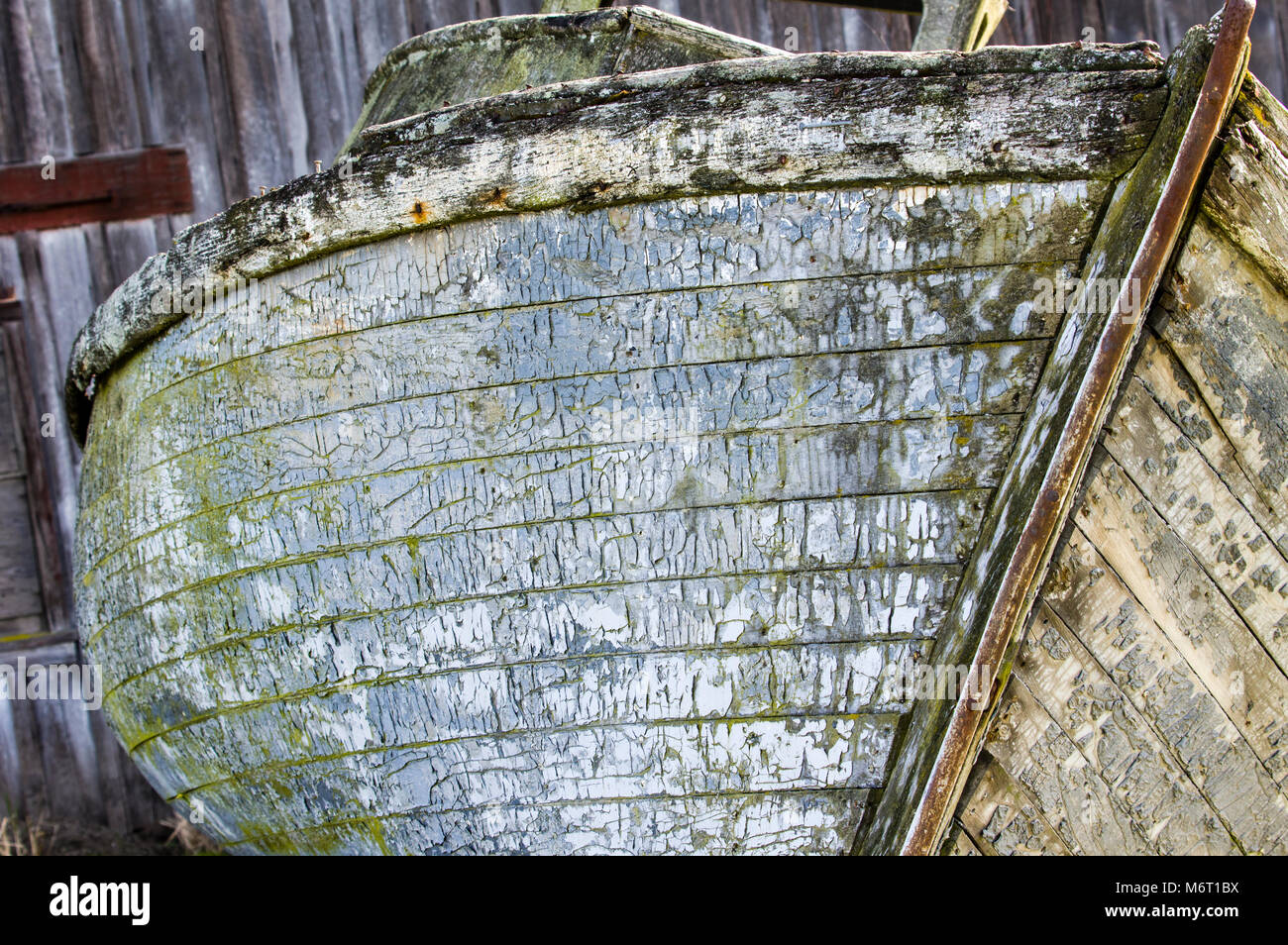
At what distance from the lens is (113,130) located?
4184 millimetres

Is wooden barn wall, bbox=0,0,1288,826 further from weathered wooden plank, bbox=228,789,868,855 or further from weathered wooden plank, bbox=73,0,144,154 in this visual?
weathered wooden plank, bbox=228,789,868,855

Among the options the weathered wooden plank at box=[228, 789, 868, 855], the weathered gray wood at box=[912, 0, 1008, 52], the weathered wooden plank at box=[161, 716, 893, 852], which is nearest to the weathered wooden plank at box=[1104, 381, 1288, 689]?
the weathered wooden plank at box=[161, 716, 893, 852]

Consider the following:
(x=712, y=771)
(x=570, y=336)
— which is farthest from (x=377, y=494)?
(x=712, y=771)

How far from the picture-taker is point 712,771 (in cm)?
168

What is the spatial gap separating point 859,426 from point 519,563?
0.61 meters

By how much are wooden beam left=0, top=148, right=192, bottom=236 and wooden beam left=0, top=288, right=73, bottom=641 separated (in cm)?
40

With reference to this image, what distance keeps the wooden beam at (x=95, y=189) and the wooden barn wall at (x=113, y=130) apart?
0.04 m

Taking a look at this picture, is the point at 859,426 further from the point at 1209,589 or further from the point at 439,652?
the point at 439,652

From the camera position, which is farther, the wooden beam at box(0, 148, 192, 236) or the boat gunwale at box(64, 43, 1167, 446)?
the wooden beam at box(0, 148, 192, 236)

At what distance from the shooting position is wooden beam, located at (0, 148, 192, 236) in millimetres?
4152

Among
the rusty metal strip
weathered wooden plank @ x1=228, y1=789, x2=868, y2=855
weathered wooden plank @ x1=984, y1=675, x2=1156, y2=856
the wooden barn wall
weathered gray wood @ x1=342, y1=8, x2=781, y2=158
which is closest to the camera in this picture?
the rusty metal strip

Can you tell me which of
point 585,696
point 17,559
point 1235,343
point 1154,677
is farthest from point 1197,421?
point 17,559

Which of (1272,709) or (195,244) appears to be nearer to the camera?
(1272,709)
